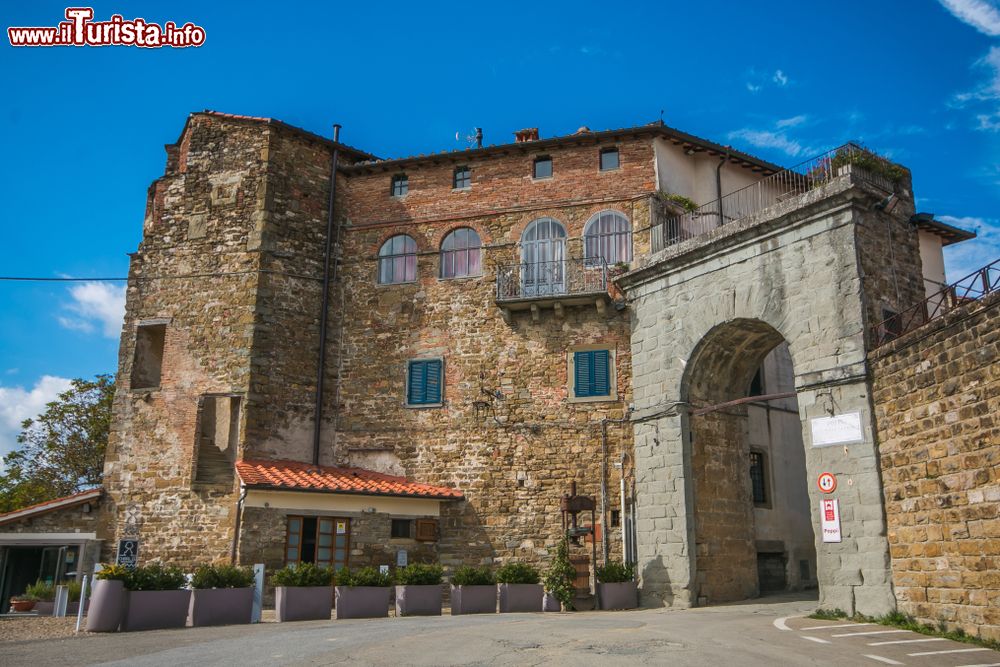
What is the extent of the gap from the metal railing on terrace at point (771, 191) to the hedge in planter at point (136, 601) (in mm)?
12450

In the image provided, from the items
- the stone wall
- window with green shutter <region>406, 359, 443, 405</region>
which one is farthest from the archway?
window with green shutter <region>406, 359, 443, 405</region>

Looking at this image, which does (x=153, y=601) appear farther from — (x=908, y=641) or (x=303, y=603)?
(x=908, y=641)

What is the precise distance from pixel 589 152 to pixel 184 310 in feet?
36.7

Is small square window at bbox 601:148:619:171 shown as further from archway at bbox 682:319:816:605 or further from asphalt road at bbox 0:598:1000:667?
asphalt road at bbox 0:598:1000:667

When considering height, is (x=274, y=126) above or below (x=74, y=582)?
above

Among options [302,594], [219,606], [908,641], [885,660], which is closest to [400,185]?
[302,594]

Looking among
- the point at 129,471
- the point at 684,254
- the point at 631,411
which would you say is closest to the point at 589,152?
the point at 684,254

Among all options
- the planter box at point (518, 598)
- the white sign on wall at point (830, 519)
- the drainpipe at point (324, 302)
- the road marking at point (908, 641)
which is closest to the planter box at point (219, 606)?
the planter box at point (518, 598)

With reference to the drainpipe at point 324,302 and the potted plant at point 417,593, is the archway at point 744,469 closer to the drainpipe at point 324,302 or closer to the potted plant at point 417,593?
the potted plant at point 417,593

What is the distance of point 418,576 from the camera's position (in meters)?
16.5

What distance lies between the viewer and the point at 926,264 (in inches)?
960

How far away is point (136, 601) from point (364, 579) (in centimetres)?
397

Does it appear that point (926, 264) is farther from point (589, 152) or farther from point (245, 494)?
point (245, 494)

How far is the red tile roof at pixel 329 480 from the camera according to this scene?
1891 centimetres
